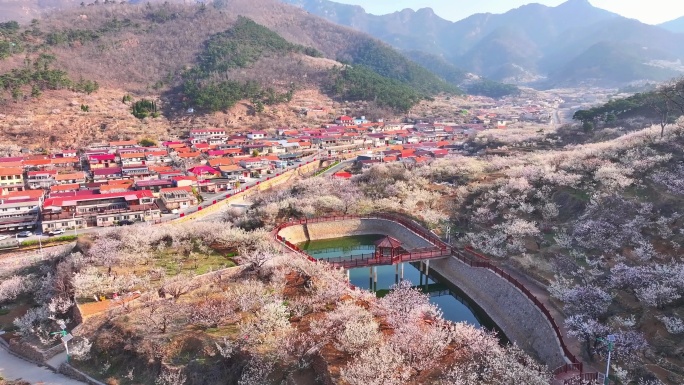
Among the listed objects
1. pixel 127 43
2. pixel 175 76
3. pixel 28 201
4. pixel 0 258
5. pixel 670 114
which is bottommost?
pixel 0 258

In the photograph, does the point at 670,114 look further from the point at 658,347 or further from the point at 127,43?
the point at 127,43

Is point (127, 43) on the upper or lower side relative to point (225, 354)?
upper

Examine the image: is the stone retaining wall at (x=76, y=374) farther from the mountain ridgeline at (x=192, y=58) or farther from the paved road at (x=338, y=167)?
the mountain ridgeline at (x=192, y=58)

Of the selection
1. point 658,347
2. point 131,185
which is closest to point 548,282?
point 658,347

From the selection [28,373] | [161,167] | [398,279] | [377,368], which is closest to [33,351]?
[28,373]

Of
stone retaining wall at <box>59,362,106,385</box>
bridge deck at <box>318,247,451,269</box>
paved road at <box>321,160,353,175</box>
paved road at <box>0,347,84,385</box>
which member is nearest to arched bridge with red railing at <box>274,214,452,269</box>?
bridge deck at <box>318,247,451,269</box>

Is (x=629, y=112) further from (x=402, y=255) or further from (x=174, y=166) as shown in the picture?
(x=174, y=166)
